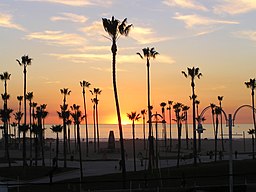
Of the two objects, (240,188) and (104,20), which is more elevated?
(104,20)

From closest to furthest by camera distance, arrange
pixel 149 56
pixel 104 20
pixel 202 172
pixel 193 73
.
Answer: pixel 104 20 < pixel 202 172 < pixel 149 56 < pixel 193 73

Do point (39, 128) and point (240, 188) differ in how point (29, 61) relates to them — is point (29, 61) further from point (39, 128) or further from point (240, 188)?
point (240, 188)

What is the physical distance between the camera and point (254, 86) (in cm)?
8494

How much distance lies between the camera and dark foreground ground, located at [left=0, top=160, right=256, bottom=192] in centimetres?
3272

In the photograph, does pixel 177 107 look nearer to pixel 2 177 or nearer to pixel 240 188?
pixel 2 177

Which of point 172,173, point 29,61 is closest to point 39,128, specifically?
point 29,61

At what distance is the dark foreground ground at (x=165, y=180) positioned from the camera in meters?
32.7

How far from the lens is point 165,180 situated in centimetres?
4809

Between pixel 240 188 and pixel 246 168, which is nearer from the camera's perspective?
pixel 240 188

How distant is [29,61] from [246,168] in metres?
36.3

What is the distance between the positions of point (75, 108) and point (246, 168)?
82.4 meters

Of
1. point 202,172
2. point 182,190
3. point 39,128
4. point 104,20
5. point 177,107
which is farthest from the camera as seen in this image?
point 177,107

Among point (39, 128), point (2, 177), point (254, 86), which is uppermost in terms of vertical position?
point (254, 86)

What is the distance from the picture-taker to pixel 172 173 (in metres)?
53.1
